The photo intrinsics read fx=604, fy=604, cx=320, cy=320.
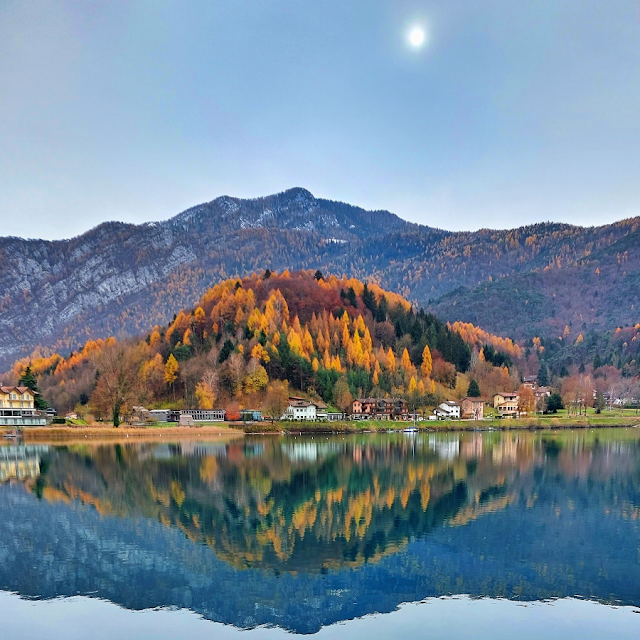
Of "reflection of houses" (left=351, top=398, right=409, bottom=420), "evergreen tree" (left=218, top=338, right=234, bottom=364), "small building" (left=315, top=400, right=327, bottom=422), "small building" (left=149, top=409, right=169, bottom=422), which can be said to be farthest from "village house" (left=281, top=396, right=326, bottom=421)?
"small building" (left=149, top=409, right=169, bottom=422)

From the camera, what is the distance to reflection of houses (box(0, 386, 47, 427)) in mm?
70312

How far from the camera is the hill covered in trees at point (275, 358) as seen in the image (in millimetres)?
81500

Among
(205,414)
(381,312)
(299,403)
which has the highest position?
(381,312)

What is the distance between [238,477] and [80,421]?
42709 millimetres

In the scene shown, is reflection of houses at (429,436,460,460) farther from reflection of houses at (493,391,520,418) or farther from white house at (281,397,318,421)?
reflection of houses at (493,391,520,418)

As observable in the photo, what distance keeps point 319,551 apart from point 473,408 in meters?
71.6

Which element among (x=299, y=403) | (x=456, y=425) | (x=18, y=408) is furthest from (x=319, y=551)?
(x=18, y=408)

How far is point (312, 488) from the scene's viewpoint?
107 feet

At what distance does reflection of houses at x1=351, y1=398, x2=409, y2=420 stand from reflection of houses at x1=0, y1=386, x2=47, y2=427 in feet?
130

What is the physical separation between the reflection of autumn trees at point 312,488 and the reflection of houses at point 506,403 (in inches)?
1401

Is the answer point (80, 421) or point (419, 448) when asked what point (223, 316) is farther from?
point (419, 448)

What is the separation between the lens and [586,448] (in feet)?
178

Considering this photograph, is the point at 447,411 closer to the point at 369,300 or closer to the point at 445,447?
the point at 445,447

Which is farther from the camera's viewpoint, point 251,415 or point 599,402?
point 599,402
